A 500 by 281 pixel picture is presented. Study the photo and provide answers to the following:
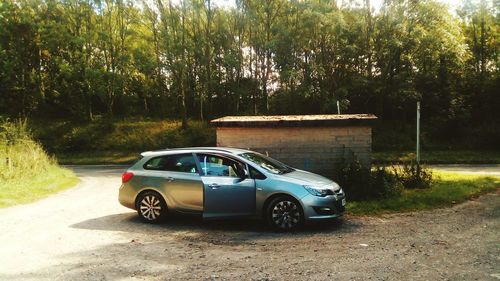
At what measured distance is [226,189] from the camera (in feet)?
28.0

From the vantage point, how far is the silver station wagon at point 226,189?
8258mm

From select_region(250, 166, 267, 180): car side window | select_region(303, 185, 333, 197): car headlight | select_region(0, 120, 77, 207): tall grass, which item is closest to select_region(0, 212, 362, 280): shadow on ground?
select_region(303, 185, 333, 197): car headlight

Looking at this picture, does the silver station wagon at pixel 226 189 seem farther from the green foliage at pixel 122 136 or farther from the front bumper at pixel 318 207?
the green foliage at pixel 122 136

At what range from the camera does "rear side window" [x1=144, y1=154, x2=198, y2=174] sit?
9.02 meters

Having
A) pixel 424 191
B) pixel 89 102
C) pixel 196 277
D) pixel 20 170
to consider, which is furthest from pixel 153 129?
pixel 196 277

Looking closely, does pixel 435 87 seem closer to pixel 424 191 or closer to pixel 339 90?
pixel 339 90

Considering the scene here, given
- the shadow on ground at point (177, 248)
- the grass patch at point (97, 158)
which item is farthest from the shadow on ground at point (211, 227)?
the grass patch at point (97, 158)

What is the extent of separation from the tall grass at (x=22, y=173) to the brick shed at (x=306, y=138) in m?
6.53

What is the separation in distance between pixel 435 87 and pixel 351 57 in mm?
7300

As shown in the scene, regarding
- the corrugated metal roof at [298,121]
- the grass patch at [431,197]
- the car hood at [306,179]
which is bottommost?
the grass patch at [431,197]

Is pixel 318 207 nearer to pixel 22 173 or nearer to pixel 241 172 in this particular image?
pixel 241 172

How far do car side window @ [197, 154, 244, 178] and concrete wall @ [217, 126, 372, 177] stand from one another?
3.40m

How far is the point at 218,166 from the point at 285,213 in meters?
1.79

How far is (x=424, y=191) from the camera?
1172cm
